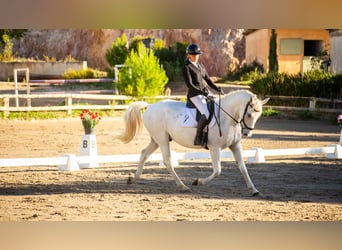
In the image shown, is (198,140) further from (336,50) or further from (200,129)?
(336,50)

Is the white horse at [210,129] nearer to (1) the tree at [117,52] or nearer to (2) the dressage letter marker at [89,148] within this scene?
(2) the dressage letter marker at [89,148]

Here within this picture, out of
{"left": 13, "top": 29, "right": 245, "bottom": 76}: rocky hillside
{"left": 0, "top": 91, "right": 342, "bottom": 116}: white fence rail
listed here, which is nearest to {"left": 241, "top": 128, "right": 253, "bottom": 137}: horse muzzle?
{"left": 13, "top": 29, "right": 245, "bottom": 76}: rocky hillside

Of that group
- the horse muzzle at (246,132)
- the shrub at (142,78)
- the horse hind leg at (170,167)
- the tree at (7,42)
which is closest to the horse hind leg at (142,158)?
the horse hind leg at (170,167)

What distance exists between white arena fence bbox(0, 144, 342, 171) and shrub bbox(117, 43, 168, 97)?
2792mm

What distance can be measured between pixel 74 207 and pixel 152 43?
7349mm

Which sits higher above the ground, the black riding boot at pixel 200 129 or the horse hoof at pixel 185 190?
the black riding boot at pixel 200 129

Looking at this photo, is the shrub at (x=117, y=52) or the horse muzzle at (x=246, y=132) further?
the shrub at (x=117, y=52)

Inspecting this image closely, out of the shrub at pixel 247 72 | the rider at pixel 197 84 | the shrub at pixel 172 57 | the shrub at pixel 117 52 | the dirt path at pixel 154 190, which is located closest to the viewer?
the dirt path at pixel 154 190

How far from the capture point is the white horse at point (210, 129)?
18.6ft

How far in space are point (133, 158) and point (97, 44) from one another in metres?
2.85

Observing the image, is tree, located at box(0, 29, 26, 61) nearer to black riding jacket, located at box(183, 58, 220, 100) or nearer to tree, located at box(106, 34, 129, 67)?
black riding jacket, located at box(183, 58, 220, 100)

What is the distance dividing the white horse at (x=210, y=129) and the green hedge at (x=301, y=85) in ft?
8.10

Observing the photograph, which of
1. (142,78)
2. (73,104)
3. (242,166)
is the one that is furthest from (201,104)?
(142,78)
